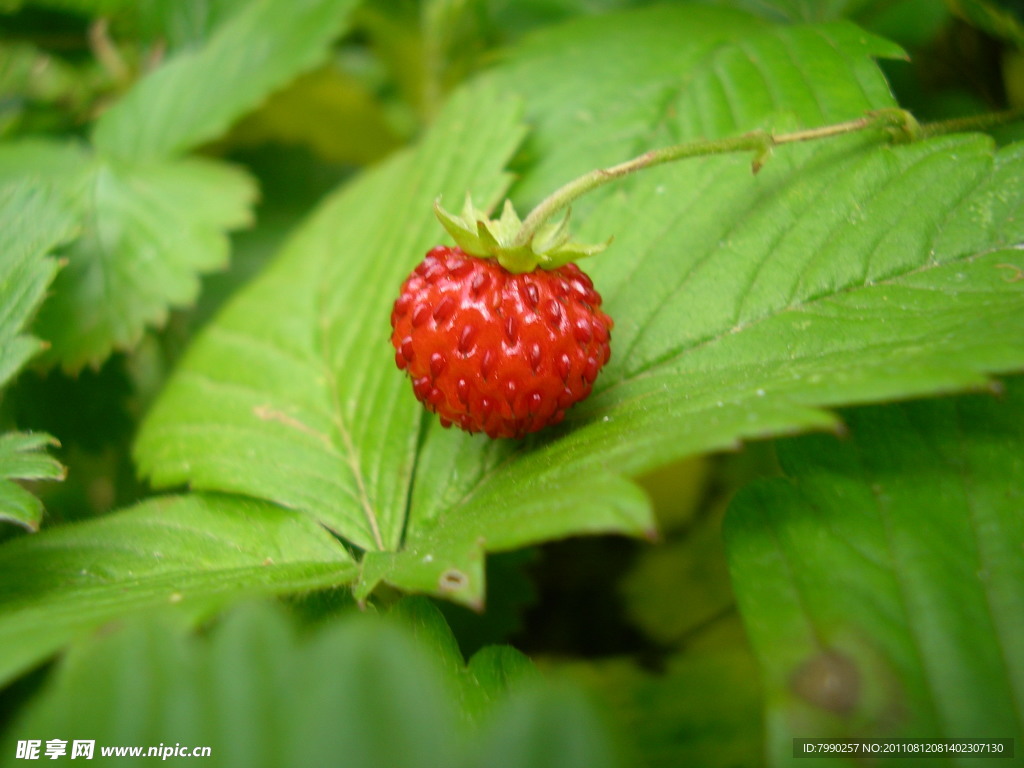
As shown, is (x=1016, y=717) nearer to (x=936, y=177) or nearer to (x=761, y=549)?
(x=761, y=549)

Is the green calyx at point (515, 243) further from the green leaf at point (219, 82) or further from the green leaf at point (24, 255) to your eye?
the green leaf at point (219, 82)

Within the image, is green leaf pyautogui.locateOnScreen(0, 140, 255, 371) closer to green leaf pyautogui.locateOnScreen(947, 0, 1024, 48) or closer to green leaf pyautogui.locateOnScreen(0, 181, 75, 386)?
green leaf pyautogui.locateOnScreen(0, 181, 75, 386)

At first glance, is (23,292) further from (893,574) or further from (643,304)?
(893,574)


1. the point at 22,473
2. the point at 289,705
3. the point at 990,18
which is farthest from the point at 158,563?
the point at 990,18

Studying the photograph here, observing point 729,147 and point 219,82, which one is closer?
point 729,147

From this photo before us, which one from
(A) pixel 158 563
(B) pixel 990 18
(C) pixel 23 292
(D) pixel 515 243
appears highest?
(B) pixel 990 18

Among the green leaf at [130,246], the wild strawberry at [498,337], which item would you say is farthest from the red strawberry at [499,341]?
the green leaf at [130,246]
